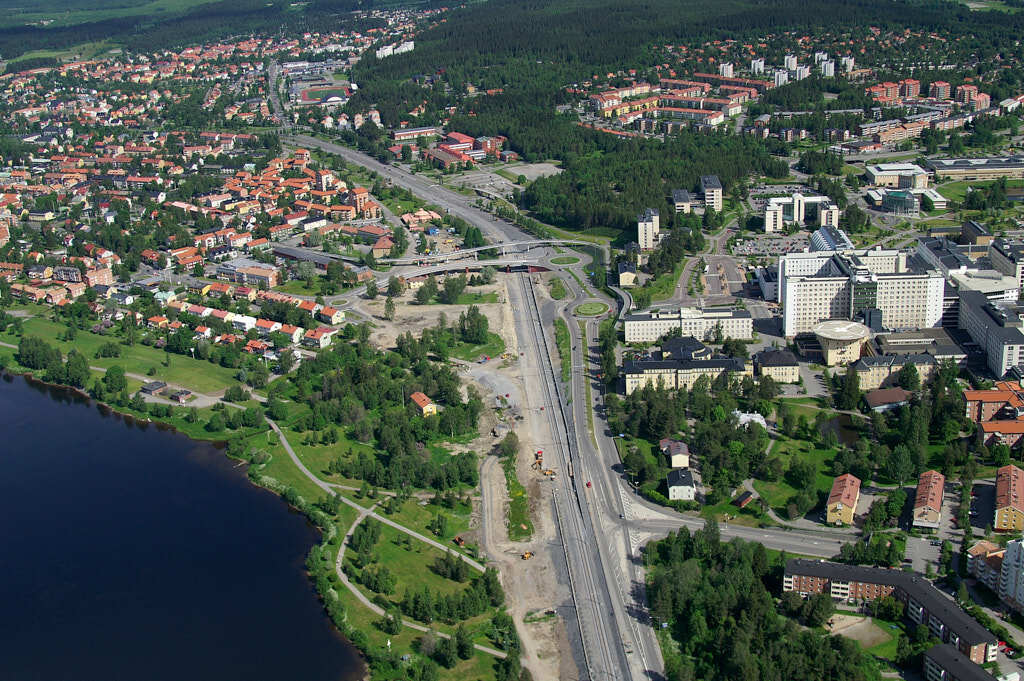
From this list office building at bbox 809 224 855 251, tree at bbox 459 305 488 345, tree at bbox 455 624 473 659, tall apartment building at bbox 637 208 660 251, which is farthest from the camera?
tall apartment building at bbox 637 208 660 251

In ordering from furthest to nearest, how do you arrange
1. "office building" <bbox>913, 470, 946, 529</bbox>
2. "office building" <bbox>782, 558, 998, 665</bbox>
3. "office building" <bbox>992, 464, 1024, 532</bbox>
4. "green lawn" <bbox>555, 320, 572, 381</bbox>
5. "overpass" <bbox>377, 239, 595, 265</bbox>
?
1. "overpass" <bbox>377, 239, 595, 265</bbox>
2. "green lawn" <bbox>555, 320, 572, 381</bbox>
3. "office building" <bbox>913, 470, 946, 529</bbox>
4. "office building" <bbox>992, 464, 1024, 532</bbox>
5. "office building" <bbox>782, 558, 998, 665</bbox>

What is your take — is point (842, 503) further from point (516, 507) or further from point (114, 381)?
point (114, 381)

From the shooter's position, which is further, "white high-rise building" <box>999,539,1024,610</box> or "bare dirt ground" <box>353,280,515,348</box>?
"bare dirt ground" <box>353,280,515,348</box>

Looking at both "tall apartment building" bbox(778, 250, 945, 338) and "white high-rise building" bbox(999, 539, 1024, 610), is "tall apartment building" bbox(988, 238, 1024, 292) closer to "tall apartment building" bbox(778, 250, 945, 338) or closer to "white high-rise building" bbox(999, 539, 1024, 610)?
"tall apartment building" bbox(778, 250, 945, 338)

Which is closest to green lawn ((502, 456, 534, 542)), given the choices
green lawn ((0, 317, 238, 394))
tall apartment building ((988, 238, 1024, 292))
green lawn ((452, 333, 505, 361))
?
green lawn ((452, 333, 505, 361))

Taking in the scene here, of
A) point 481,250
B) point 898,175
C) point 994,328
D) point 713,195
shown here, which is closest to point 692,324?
point 994,328

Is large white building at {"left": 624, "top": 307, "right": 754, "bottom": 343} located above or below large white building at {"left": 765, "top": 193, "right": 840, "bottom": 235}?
below
